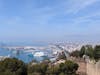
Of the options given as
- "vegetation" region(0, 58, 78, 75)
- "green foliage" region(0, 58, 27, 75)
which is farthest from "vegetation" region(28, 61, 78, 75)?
"green foliage" region(0, 58, 27, 75)

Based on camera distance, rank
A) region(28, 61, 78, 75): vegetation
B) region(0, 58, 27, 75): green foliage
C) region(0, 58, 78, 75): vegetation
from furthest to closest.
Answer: region(28, 61, 78, 75): vegetation < region(0, 58, 78, 75): vegetation < region(0, 58, 27, 75): green foliage

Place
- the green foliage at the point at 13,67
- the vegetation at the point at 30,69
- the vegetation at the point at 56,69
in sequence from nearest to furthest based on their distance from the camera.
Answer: the green foliage at the point at 13,67 < the vegetation at the point at 30,69 < the vegetation at the point at 56,69

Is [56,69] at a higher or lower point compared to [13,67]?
lower

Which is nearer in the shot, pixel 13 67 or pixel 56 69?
pixel 13 67

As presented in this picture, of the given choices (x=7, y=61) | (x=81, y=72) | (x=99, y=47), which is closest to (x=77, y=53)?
(x=99, y=47)

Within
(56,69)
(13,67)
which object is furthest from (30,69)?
(56,69)

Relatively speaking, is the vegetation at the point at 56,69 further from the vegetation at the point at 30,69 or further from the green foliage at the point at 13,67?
the green foliage at the point at 13,67

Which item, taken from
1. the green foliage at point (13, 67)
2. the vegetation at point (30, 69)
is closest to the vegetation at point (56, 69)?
the vegetation at point (30, 69)

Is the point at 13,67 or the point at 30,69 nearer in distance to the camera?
the point at 13,67

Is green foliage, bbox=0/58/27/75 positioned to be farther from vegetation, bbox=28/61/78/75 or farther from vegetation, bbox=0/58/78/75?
vegetation, bbox=28/61/78/75

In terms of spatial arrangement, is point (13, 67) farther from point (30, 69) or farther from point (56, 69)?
point (56, 69)

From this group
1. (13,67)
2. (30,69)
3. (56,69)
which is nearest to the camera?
(13,67)

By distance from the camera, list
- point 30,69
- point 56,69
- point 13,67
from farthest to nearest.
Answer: point 56,69 < point 30,69 < point 13,67
